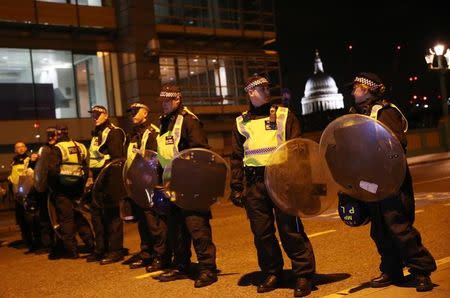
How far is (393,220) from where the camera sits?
5.13 metres

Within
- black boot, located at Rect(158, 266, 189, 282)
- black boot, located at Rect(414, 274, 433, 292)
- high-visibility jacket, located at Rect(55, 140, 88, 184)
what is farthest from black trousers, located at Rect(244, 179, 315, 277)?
high-visibility jacket, located at Rect(55, 140, 88, 184)

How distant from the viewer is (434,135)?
113 feet

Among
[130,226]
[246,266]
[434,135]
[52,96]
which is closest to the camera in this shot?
[246,266]

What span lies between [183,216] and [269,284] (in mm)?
1295

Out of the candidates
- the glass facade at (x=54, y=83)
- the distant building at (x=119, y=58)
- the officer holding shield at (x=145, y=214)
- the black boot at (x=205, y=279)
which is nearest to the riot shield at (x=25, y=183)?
the officer holding shield at (x=145, y=214)

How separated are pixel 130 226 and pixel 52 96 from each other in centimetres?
1393

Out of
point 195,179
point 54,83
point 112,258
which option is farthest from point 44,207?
point 54,83

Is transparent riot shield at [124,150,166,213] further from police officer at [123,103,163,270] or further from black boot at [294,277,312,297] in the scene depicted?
black boot at [294,277,312,297]

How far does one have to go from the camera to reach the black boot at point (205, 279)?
6.19 meters

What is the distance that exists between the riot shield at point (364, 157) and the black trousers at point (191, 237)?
166cm

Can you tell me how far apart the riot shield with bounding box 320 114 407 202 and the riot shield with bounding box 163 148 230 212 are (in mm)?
1454

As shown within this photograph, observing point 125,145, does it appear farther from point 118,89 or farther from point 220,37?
point 220,37

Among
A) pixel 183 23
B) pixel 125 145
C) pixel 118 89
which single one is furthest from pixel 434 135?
pixel 125 145

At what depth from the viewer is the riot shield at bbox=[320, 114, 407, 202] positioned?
16.4 ft
